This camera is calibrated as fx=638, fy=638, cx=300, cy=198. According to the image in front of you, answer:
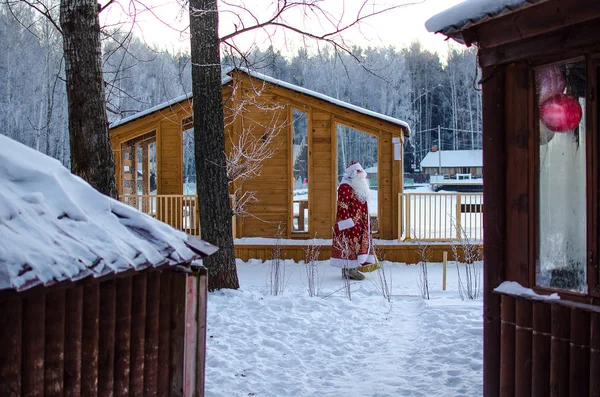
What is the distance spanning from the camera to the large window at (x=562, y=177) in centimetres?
372

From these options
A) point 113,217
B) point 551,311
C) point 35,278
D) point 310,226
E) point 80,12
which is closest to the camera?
point 35,278

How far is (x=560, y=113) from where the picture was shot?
3.85 m

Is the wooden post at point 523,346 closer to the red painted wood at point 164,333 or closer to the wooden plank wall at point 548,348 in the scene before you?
the wooden plank wall at point 548,348

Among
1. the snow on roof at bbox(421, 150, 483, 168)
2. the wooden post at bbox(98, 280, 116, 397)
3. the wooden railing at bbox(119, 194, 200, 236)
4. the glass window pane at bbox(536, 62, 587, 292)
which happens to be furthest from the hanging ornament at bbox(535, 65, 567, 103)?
the snow on roof at bbox(421, 150, 483, 168)

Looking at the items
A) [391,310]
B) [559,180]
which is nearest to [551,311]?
[559,180]

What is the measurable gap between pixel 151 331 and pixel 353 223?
7.44 metres

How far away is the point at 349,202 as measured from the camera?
426 inches

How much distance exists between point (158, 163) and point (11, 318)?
1153cm

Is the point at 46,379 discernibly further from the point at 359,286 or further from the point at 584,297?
the point at 359,286

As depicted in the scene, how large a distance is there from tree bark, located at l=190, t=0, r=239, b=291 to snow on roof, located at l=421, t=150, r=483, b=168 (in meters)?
43.6

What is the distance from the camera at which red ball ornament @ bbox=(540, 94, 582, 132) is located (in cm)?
378

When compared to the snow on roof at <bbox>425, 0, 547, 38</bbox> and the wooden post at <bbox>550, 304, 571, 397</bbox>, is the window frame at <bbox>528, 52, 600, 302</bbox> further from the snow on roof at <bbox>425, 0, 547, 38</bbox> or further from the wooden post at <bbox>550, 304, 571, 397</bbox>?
the snow on roof at <bbox>425, 0, 547, 38</bbox>

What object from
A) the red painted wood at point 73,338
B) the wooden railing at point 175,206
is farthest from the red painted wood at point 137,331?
the wooden railing at point 175,206

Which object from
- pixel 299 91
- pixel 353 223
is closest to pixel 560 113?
pixel 353 223
